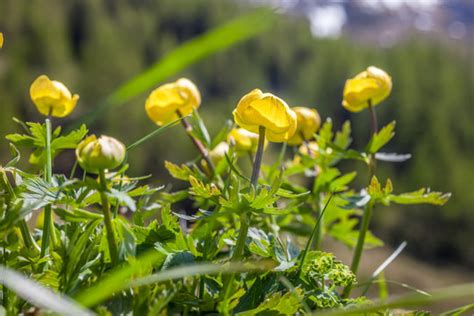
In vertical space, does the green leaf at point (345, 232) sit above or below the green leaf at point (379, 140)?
below

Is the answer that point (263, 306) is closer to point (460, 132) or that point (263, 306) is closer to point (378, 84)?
point (378, 84)

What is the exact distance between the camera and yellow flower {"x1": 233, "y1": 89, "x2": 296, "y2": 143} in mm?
378

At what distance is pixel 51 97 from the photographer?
46cm

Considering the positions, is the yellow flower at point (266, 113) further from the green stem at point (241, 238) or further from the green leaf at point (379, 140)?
the green leaf at point (379, 140)

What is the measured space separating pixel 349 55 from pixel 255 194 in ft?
71.8

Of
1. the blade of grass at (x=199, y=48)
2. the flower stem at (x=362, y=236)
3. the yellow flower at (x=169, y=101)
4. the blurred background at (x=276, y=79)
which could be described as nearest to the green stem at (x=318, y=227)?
the flower stem at (x=362, y=236)

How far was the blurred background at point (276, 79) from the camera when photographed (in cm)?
1670

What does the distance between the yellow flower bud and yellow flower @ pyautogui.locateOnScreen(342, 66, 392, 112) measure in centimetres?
29

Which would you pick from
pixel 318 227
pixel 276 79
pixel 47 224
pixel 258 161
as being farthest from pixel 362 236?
pixel 276 79

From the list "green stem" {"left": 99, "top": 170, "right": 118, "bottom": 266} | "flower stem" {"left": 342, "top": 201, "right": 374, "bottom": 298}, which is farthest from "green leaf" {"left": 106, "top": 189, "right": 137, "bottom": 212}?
"flower stem" {"left": 342, "top": 201, "right": 374, "bottom": 298}

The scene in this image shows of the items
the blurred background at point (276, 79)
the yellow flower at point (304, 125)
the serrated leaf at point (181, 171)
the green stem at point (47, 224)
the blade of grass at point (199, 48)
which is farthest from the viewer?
the blurred background at point (276, 79)

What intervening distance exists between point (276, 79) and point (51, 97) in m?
22.6

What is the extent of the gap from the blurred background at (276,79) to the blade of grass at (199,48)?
526 inches

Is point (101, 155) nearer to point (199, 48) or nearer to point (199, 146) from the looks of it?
point (199, 48)
